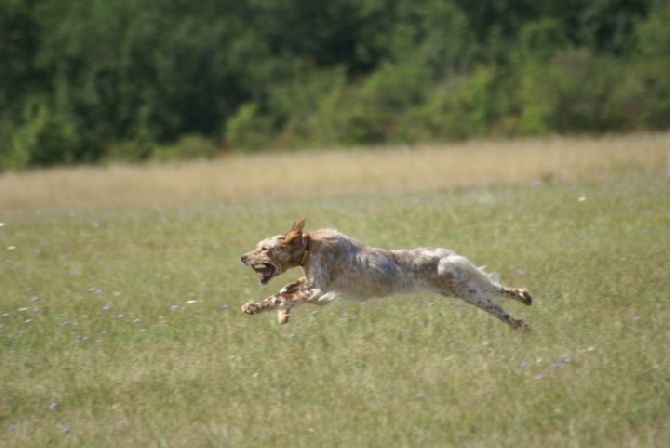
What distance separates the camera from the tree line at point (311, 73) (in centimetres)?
3950

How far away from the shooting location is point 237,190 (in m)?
23.4

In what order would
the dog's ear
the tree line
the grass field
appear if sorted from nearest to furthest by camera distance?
the grass field < the dog's ear < the tree line

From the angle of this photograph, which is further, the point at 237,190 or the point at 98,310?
the point at 237,190

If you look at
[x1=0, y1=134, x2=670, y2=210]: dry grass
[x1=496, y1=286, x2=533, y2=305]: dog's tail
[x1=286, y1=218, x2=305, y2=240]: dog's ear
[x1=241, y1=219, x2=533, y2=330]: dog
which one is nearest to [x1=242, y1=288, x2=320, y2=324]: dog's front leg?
[x1=241, y1=219, x2=533, y2=330]: dog

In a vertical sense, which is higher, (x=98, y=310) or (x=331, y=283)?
(x=331, y=283)

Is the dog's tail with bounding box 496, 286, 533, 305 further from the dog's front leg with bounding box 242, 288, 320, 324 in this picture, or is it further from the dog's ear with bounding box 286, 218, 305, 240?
the dog's ear with bounding box 286, 218, 305, 240

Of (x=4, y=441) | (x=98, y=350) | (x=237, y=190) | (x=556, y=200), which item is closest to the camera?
(x=4, y=441)

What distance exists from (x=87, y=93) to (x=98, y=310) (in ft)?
121

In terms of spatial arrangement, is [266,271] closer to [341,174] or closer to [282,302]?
[282,302]

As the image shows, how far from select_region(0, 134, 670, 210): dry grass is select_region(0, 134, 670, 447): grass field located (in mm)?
3671

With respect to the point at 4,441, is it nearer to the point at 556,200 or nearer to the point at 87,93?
the point at 556,200

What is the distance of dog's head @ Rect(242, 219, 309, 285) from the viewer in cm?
893

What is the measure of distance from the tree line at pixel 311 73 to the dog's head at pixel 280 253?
28.7 metres

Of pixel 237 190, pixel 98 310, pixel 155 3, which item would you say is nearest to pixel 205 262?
pixel 98 310
